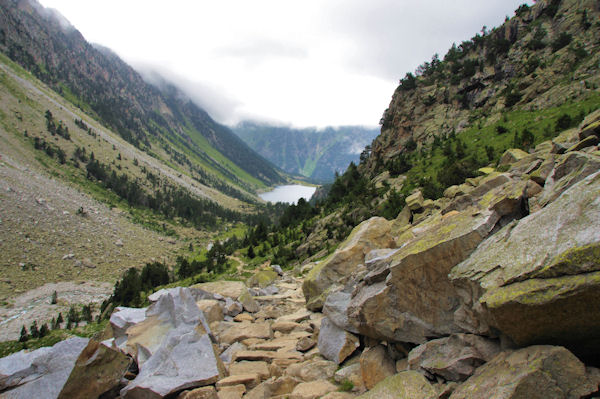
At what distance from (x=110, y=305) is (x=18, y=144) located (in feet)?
282

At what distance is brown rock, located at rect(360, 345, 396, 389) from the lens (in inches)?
256

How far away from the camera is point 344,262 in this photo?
13047 millimetres

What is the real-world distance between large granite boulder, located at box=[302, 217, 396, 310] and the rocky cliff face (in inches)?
1488

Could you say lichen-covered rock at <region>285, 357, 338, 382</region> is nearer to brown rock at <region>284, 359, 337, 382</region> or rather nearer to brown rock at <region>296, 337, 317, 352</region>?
brown rock at <region>284, 359, 337, 382</region>

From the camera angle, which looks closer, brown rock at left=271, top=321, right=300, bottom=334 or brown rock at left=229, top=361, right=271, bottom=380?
brown rock at left=229, top=361, right=271, bottom=380

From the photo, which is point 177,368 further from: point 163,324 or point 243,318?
point 243,318

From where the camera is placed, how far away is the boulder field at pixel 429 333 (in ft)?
13.3

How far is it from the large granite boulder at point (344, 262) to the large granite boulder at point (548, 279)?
746 cm

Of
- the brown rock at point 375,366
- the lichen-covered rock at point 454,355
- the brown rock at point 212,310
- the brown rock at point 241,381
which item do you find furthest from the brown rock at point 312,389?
the brown rock at point 212,310

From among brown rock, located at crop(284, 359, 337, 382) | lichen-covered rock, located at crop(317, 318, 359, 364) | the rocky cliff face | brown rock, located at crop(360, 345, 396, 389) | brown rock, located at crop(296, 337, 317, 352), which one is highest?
the rocky cliff face

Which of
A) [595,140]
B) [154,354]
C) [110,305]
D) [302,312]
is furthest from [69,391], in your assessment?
[110,305]

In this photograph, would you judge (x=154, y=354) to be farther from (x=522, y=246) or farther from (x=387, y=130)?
(x=387, y=130)

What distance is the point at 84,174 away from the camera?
3671 inches

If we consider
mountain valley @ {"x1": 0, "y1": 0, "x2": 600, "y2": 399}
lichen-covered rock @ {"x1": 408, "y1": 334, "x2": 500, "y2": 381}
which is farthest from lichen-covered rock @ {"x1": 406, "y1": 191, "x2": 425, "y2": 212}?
lichen-covered rock @ {"x1": 408, "y1": 334, "x2": 500, "y2": 381}
